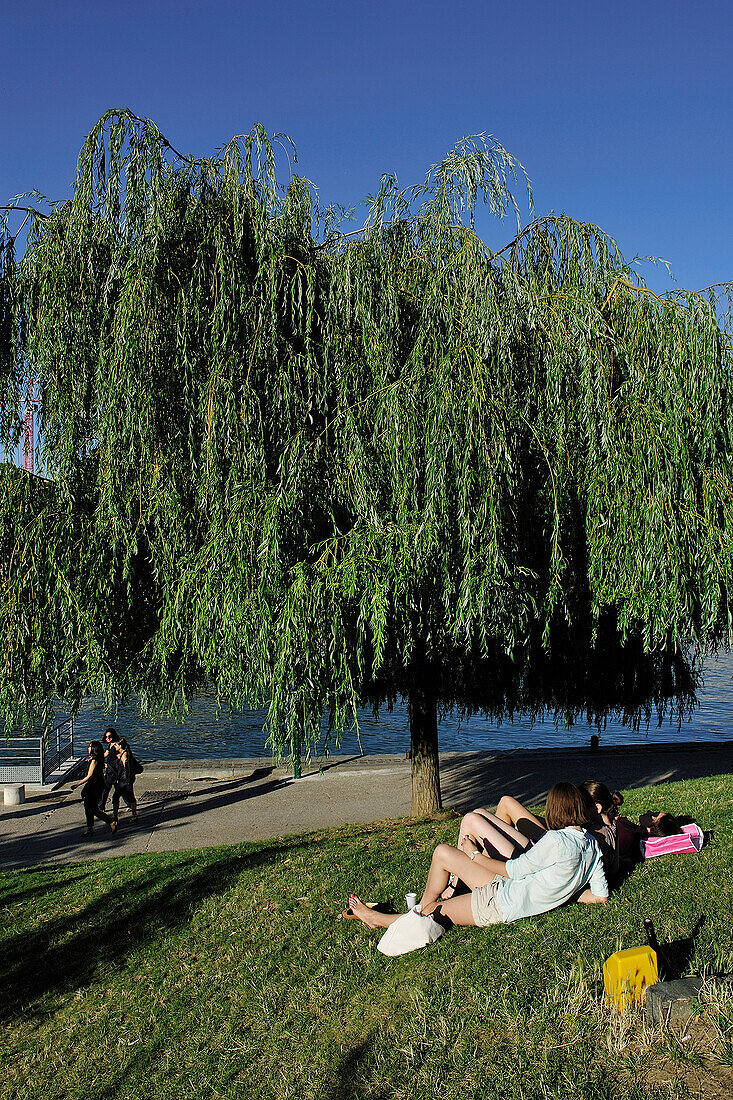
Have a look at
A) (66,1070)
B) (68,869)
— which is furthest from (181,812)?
(66,1070)

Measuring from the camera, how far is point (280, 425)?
691cm

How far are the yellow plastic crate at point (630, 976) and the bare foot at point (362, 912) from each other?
207 centimetres

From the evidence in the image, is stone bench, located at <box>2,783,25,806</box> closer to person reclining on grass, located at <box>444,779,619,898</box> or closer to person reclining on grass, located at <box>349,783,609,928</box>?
person reclining on grass, located at <box>444,779,619,898</box>

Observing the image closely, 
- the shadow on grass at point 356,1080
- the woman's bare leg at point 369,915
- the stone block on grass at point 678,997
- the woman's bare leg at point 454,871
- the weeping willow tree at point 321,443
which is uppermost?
the weeping willow tree at point 321,443

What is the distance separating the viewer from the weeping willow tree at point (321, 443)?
20.1ft

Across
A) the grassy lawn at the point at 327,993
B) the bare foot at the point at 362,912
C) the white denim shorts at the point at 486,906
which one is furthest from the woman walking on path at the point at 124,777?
the white denim shorts at the point at 486,906

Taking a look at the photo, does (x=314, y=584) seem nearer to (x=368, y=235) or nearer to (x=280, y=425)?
(x=280, y=425)

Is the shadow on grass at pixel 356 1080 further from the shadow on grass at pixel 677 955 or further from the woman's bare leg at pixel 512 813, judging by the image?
the woman's bare leg at pixel 512 813

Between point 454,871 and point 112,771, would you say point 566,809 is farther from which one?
point 112,771

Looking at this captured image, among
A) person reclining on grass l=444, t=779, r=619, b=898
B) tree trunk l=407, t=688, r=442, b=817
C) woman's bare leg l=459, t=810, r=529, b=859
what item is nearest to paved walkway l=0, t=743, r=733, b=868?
tree trunk l=407, t=688, r=442, b=817

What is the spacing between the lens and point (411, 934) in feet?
17.5

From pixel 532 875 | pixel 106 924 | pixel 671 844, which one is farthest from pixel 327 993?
pixel 671 844

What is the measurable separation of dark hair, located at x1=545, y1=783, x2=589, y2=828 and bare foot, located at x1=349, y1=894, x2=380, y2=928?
143cm

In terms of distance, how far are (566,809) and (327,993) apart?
191 centimetres
